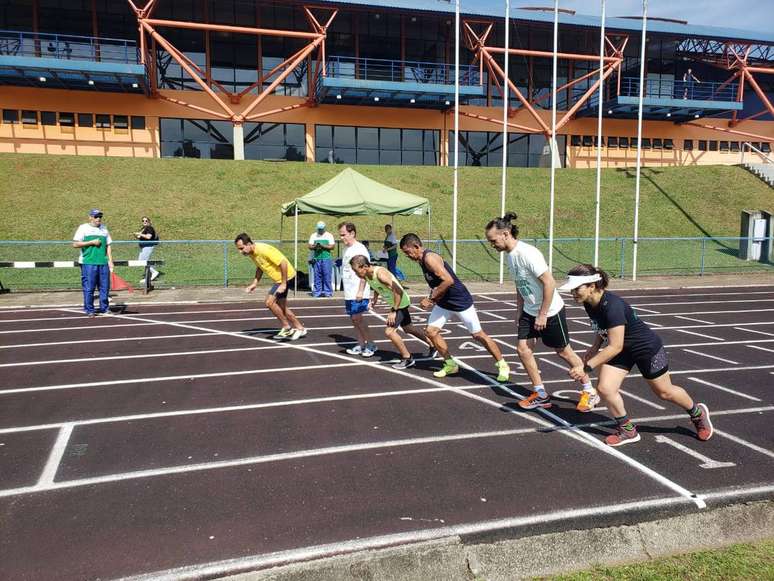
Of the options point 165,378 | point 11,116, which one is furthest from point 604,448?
point 11,116

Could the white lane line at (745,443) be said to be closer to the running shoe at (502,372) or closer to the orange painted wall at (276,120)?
the running shoe at (502,372)

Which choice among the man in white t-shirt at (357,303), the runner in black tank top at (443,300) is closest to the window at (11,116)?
the man in white t-shirt at (357,303)

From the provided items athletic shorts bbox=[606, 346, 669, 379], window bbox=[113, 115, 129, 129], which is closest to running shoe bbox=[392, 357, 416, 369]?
athletic shorts bbox=[606, 346, 669, 379]

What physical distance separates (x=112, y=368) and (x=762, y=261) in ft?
78.2

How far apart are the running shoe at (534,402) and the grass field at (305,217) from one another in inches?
542

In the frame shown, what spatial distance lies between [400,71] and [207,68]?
37.0 feet

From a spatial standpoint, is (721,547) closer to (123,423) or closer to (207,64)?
(123,423)

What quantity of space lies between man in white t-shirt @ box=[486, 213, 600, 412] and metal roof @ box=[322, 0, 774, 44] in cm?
3059

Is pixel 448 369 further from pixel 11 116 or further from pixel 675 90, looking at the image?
pixel 675 90

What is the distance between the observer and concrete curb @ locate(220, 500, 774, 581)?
11.1ft

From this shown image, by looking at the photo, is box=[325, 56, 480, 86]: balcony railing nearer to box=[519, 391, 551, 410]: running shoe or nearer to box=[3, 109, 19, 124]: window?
box=[3, 109, 19, 124]: window

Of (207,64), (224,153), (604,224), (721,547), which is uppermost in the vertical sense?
(207,64)

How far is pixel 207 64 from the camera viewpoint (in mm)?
32906

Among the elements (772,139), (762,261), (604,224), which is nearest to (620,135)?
(772,139)
